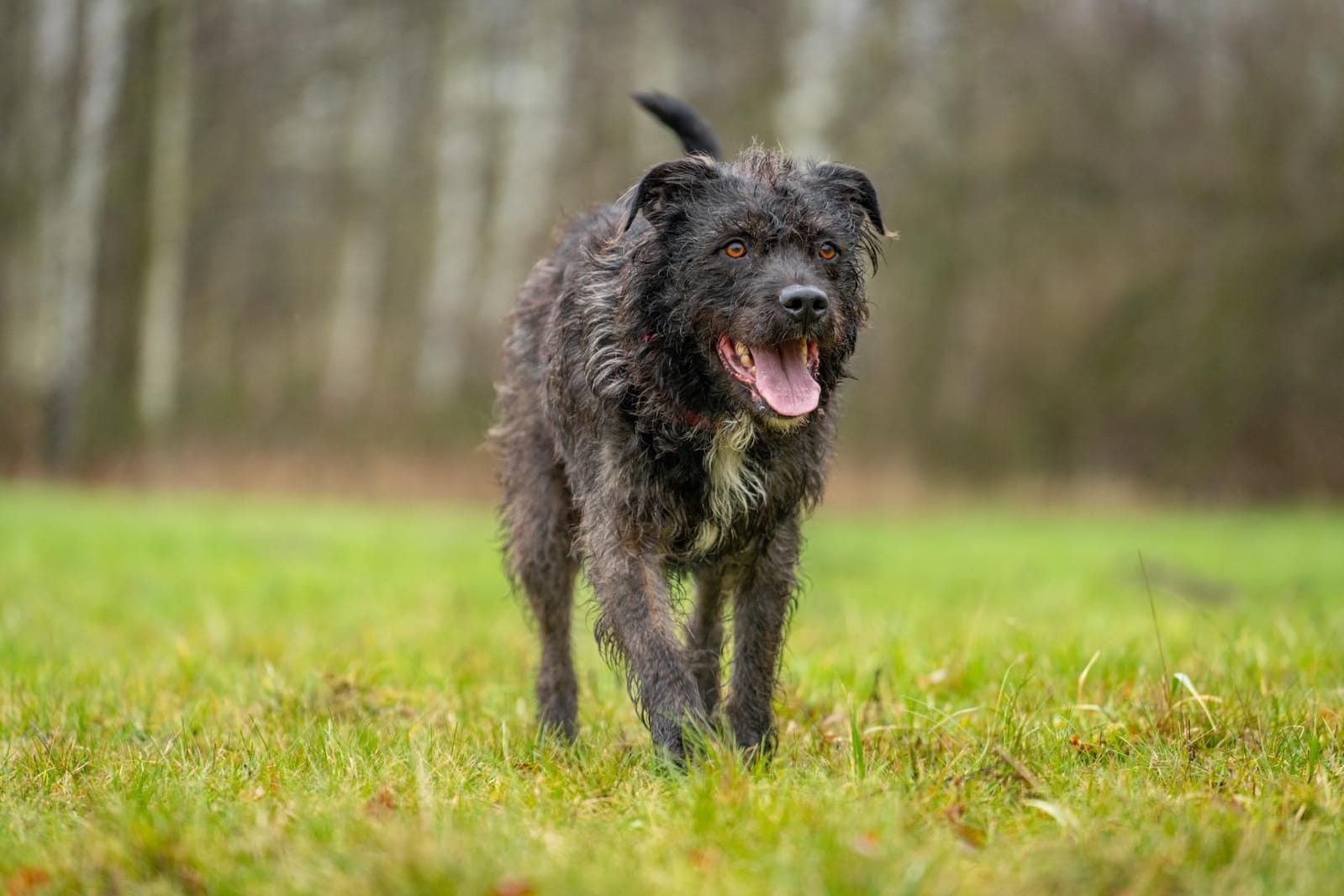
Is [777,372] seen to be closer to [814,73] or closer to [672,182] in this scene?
[672,182]

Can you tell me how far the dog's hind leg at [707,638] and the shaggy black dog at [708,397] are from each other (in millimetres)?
25

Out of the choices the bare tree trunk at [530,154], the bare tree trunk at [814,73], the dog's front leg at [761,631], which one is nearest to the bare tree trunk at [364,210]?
the bare tree trunk at [530,154]

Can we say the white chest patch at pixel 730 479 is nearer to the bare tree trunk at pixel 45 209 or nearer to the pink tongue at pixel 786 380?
the pink tongue at pixel 786 380

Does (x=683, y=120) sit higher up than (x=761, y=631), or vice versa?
(x=683, y=120)

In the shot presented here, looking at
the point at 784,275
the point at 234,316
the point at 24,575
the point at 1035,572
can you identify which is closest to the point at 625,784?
the point at 784,275

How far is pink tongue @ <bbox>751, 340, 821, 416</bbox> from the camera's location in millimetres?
4164

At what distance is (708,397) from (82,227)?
1873 centimetres

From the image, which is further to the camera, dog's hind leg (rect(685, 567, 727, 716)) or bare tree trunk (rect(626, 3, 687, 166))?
bare tree trunk (rect(626, 3, 687, 166))

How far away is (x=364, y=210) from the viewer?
1097 inches

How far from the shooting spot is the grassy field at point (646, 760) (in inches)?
107

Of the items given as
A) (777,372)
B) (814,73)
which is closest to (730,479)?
(777,372)

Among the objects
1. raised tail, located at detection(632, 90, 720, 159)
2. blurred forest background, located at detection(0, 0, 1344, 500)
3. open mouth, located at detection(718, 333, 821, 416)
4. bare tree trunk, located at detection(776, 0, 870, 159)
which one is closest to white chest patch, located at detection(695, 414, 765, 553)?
open mouth, located at detection(718, 333, 821, 416)

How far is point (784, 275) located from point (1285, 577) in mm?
8893

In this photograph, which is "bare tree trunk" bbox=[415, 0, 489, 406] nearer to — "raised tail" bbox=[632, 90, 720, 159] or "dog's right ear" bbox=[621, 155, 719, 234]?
"raised tail" bbox=[632, 90, 720, 159]
